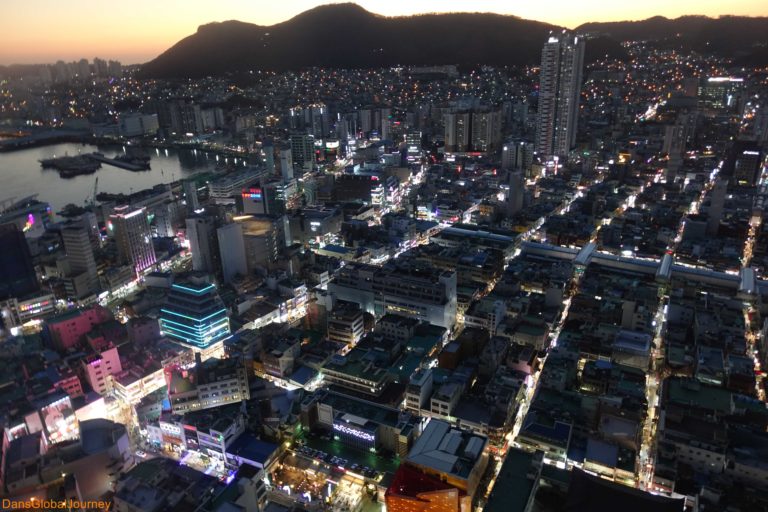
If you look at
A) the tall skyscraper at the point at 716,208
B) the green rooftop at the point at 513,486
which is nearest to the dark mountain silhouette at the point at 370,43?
the tall skyscraper at the point at 716,208

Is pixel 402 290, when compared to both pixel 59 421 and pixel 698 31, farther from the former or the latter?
pixel 698 31

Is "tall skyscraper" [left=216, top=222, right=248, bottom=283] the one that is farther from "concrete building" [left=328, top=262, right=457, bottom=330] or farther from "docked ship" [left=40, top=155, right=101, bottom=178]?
"docked ship" [left=40, top=155, right=101, bottom=178]

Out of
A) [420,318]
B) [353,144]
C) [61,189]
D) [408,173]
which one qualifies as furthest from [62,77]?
[420,318]

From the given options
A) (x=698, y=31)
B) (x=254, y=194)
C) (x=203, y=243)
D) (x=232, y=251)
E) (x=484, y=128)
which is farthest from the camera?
(x=698, y=31)

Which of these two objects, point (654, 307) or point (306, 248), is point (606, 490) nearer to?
point (654, 307)

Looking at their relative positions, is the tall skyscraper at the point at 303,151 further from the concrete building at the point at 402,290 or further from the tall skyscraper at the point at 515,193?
the concrete building at the point at 402,290

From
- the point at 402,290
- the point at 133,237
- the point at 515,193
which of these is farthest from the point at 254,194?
the point at 515,193
